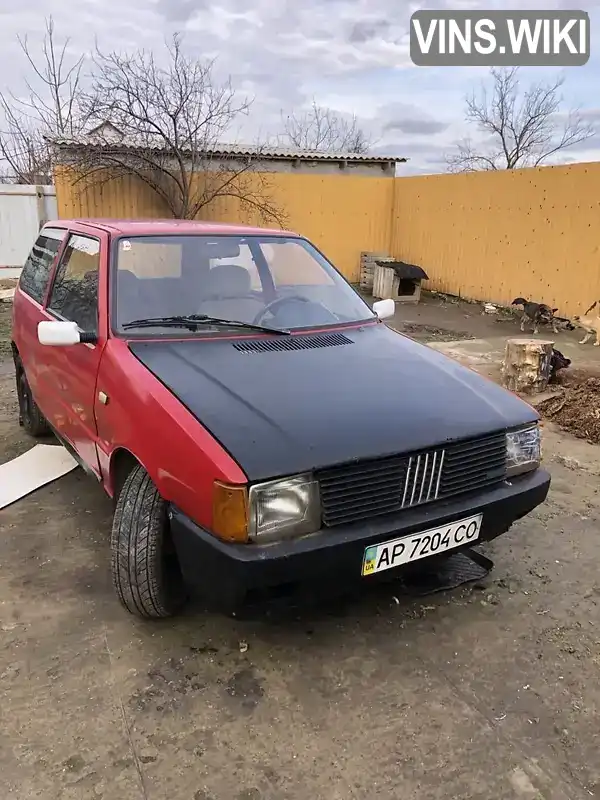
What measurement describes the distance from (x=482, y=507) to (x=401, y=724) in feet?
2.86

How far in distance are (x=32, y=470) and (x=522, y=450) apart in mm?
3294

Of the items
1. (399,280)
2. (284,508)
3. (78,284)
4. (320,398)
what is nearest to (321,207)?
(399,280)

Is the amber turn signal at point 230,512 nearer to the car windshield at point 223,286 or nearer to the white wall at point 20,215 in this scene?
the car windshield at point 223,286

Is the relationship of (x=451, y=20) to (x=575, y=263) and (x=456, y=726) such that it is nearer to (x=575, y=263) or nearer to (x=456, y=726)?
(x=575, y=263)

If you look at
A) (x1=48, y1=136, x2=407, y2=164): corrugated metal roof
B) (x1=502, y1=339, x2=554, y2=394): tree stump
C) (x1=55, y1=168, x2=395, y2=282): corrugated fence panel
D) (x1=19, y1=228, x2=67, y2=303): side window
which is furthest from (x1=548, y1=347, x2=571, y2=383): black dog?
(x1=48, y1=136, x2=407, y2=164): corrugated metal roof

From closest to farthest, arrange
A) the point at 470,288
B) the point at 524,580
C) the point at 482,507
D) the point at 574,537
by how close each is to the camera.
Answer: the point at 482,507
the point at 524,580
the point at 574,537
the point at 470,288

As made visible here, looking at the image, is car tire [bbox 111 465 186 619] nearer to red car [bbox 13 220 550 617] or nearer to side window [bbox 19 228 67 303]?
red car [bbox 13 220 550 617]

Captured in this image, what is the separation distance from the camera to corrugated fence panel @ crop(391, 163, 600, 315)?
407 inches

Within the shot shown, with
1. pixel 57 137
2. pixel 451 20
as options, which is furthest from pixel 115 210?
pixel 451 20

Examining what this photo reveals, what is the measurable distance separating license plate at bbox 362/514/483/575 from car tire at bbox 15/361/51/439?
3.39 metres

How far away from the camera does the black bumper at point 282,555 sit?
7.05 ft

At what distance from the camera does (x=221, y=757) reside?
2.10 meters

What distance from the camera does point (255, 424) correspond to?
2348mm

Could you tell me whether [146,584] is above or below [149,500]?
below
